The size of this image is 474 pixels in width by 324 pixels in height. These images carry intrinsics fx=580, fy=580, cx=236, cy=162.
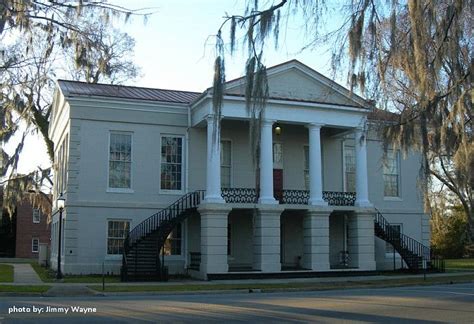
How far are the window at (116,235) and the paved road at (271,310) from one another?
33.7 ft

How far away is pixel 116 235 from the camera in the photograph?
28594 millimetres

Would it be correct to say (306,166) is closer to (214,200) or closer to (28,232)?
(214,200)

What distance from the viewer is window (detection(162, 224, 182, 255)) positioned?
1160 inches

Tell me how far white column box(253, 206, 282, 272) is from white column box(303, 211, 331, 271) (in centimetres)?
186

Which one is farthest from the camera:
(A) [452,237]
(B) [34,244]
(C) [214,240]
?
(B) [34,244]

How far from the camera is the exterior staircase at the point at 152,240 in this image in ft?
84.7

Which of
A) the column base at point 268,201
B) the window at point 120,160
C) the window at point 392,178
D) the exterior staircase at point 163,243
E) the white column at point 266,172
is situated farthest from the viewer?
the window at point 392,178

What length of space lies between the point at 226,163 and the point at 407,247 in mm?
11036

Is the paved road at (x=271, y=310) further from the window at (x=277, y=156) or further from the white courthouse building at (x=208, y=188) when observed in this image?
the window at (x=277, y=156)

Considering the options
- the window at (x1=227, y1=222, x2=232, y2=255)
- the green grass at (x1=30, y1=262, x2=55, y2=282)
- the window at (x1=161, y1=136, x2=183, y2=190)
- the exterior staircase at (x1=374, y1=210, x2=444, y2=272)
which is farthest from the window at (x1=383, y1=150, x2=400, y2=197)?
the green grass at (x1=30, y1=262, x2=55, y2=282)

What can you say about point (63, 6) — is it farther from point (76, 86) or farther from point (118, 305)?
point (76, 86)

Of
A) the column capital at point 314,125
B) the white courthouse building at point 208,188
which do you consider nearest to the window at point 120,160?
the white courthouse building at point 208,188

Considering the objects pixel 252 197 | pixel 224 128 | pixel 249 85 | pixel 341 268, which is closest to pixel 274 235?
pixel 252 197

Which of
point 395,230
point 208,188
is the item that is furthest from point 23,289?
point 395,230
